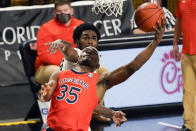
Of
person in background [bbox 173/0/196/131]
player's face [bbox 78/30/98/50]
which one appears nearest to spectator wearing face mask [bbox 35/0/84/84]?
person in background [bbox 173/0/196/131]

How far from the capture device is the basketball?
518 centimetres

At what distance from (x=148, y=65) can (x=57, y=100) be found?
11.1ft

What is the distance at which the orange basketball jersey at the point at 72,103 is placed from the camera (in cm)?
431

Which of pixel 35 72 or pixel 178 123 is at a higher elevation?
pixel 35 72

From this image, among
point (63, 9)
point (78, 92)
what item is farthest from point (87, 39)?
point (63, 9)

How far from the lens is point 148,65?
7.55 m

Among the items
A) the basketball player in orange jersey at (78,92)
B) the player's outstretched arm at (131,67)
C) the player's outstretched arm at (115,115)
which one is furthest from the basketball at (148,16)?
the player's outstretched arm at (115,115)

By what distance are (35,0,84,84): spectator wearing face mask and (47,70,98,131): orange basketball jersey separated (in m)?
2.97

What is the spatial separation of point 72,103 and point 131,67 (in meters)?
0.57

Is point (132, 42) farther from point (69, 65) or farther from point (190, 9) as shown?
point (69, 65)

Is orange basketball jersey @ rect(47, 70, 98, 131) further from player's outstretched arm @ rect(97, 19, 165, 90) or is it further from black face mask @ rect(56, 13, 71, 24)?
black face mask @ rect(56, 13, 71, 24)

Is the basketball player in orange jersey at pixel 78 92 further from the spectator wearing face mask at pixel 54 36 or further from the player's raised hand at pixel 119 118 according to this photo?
the spectator wearing face mask at pixel 54 36

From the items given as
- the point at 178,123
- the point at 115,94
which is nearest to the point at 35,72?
the point at 115,94

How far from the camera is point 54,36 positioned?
303 inches
